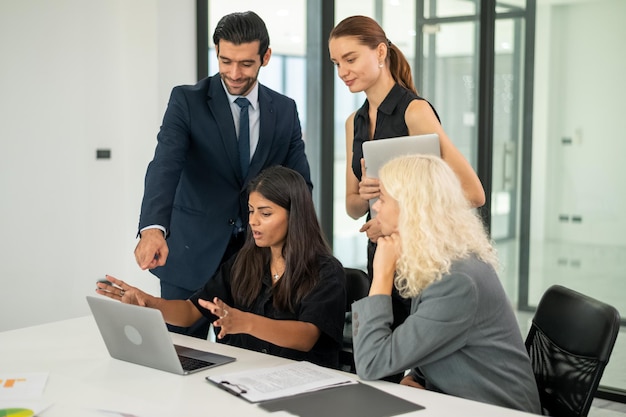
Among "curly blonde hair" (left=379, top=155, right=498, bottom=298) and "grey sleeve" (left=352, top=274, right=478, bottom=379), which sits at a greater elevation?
"curly blonde hair" (left=379, top=155, right=498, bottom=298)

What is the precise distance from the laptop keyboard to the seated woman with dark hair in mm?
233

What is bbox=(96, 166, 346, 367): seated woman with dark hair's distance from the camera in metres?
2.56

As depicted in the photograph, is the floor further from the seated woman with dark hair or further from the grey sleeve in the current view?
the grey sleeve

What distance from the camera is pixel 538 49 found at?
439 centimetres

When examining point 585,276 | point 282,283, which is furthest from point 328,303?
point 585,276

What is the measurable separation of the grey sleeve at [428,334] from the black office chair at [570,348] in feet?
1.04

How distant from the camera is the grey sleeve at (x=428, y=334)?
2.03m

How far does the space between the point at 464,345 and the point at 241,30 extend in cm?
142

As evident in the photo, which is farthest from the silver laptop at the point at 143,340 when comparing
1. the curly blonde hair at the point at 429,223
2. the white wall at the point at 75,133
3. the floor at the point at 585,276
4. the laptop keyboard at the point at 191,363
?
the white wall at the point at 75,133

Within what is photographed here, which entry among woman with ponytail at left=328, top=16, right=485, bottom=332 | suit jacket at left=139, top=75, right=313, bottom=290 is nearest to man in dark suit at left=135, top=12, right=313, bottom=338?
suit jacket at left=139, top=75, right=313, bottom=290

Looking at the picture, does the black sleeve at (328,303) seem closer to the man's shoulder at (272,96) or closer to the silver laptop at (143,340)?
the silver laptop at (143,340)

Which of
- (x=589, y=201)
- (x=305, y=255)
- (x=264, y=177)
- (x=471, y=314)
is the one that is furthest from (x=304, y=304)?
(x=589, y=201)

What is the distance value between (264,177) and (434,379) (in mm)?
1002

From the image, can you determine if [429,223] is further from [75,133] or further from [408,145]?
[75,133]
